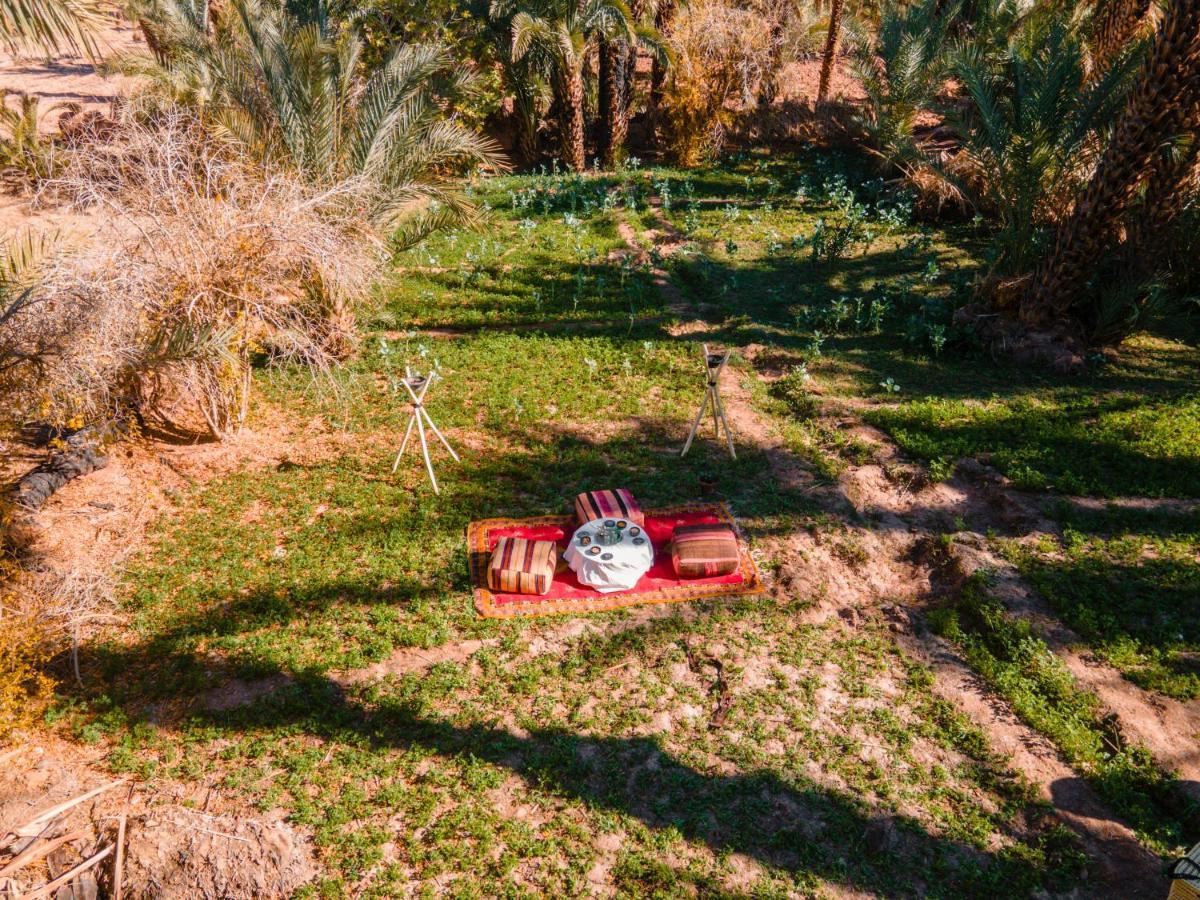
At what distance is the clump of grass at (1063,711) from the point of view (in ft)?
19.9

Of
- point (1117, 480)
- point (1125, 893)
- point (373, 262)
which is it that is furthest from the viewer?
point (373, 262)

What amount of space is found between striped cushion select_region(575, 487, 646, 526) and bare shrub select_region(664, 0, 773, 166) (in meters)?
15.5

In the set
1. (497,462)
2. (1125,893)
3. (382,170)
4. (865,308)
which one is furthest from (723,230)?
(1125,893)

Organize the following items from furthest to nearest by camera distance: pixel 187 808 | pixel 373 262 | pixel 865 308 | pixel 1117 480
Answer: pixel 865 308 → pixel 373 262 → pixel 1117 480 → pixel 187 808

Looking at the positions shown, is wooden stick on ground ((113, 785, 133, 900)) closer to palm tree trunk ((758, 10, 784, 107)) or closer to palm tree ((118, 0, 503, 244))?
palm tree ((118, 0, 503, 244))

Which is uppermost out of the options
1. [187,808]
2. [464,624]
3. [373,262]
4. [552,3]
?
[552,3]

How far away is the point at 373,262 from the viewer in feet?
34.7

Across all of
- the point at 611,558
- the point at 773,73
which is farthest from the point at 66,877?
the point at 773,73

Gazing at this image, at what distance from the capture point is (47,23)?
255 inches

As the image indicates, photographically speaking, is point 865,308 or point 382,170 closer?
point 382,170

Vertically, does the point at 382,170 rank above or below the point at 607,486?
above

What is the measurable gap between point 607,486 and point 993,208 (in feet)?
41.5

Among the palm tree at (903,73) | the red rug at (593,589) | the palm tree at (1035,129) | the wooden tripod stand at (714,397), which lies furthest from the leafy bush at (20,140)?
the palm tree at (903,73)

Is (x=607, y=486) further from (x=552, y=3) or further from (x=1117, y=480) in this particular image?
(x=552, y=3)
